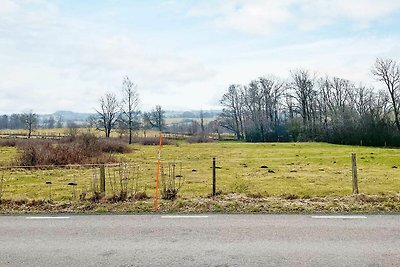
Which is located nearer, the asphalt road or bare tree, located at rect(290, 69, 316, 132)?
the asphalt road

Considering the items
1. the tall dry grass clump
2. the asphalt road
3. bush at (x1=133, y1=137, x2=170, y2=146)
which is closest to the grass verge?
the asphalt road

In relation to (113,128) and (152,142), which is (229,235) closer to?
(152,142)

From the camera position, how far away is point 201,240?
736cm

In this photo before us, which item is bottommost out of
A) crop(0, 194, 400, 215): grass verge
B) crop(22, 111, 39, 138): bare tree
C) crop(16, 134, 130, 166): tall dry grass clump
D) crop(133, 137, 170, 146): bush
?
crop(0, 194, 400, 215): grass verge

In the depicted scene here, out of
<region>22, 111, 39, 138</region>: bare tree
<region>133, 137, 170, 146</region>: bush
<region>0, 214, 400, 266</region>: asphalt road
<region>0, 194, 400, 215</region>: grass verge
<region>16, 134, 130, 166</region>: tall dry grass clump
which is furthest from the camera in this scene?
<region>22, 111, 39, 138</region>: bare tree

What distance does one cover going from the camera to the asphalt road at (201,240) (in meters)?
6.27

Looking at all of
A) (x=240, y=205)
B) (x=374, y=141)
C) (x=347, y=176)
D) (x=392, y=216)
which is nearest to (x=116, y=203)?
(x=240, y=205)

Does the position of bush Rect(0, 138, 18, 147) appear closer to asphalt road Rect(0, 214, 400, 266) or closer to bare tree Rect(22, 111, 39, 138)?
bare tree Rect(22, 111, 39, 138)

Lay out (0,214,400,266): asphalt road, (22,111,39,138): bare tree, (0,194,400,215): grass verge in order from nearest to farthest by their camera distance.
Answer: (0,214,400,266): asphalt road, (0,194,400,215): grass verge, (22,111,39,138): bare tree

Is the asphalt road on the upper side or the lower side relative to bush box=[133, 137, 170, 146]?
lower

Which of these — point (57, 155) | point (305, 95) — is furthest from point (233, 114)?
point (57, 155)

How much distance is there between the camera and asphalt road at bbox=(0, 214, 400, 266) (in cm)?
627

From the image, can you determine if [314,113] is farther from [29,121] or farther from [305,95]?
[29,121]

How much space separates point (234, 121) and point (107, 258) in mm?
89997
